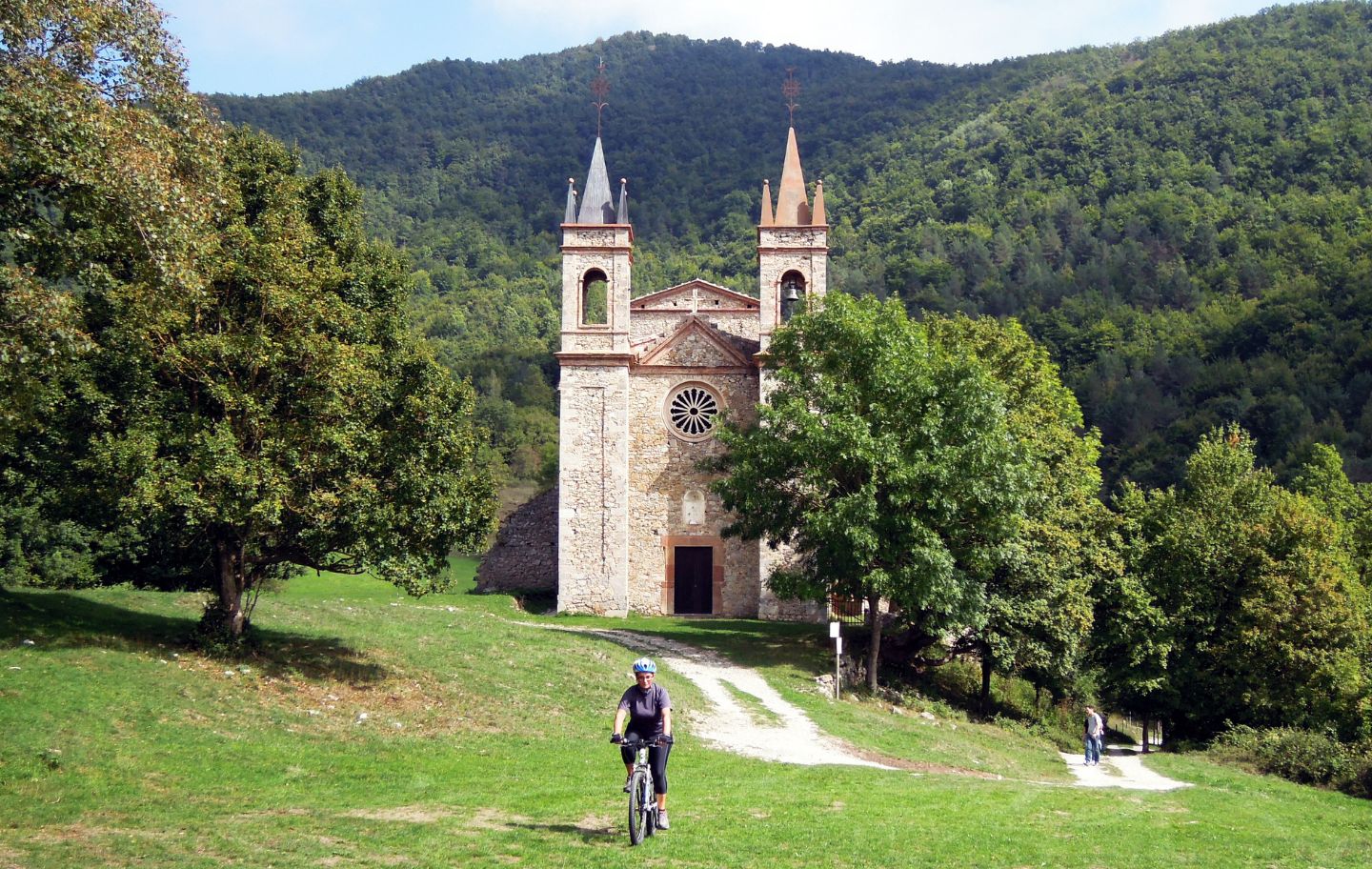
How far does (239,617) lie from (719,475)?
2120 centimetres

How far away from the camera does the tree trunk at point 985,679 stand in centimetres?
3105

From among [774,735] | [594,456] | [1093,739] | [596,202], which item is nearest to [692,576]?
[594,456]

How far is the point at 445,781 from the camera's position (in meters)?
14.7

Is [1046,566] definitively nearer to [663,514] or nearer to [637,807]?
[663,514]

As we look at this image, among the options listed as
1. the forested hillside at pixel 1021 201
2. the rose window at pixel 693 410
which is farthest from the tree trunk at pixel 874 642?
the forested hillside at pixel 1021 201

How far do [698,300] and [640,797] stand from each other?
3274cm

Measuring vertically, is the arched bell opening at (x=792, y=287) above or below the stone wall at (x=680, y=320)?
above

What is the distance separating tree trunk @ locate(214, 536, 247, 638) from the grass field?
770mm

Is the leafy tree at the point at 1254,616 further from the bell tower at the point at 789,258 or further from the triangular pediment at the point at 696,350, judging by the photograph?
the triangular pediment at the point at 696,350

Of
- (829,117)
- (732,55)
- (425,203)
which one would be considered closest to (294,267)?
(425,203)

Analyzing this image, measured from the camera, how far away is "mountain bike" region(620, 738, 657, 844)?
11.2 m

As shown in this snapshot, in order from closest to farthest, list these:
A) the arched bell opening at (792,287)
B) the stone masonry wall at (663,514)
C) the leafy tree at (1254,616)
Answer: the leafy tree at (1254,616) < the stone masonry wall at (663,514) < the arched bell opening at (792,287)

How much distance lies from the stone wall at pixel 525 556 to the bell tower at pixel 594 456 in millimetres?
4776

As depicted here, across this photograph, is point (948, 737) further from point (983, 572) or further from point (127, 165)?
point (127, 165)
